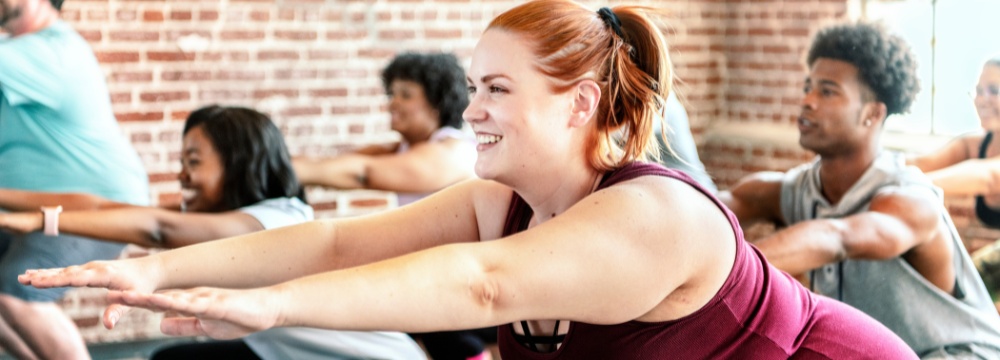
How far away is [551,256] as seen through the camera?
4.55ft

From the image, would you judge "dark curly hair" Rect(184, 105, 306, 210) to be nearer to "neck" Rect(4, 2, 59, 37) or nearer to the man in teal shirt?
the man in teal shirt

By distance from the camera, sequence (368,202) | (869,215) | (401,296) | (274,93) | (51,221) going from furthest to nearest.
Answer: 1. (368,202)
2. (274,93)
3. (51,221)
4. (869,215)
5. (401,296)

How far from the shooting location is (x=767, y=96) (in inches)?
218

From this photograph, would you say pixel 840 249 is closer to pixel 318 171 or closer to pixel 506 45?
pixel 506 45

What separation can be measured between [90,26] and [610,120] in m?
2.91

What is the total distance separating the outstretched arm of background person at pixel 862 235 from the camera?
7.66ft

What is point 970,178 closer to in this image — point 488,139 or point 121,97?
point 488,139

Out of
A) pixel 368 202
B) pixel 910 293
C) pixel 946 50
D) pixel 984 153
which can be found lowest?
pixel 368 202

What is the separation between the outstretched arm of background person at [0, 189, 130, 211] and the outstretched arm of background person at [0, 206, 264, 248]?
557mm

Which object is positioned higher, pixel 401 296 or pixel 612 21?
pixel 612 21

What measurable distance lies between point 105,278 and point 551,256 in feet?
1.74

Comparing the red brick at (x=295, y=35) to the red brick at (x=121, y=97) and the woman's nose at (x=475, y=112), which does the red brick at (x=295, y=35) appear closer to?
the red brick at (x=121, y=97)

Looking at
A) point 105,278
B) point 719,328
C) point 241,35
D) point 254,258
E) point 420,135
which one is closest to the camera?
point 105,278

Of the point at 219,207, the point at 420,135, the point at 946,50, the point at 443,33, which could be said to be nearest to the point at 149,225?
the point at 219,207
